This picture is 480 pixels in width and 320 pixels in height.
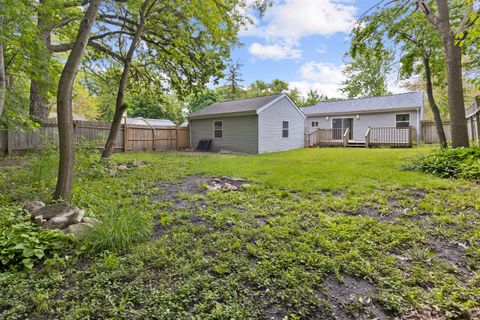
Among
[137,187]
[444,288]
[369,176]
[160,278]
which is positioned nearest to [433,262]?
[444,288]

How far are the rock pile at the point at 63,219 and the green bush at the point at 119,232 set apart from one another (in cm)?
16

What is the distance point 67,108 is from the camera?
367cm

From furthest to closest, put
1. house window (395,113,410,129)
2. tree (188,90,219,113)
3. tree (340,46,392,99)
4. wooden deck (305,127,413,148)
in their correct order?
1. tree (188,90,219,113)
2. tree (340,46,392,99)
3. house window (395,113,410,129)
4. wooden deck (305,127,413,148)

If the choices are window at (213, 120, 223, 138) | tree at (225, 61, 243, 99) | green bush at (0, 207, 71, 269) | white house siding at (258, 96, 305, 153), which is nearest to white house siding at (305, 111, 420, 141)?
white house siding at (258, 96, 305, 153)

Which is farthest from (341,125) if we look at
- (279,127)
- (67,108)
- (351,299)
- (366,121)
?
(351,299)

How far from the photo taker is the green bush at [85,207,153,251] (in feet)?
8.41

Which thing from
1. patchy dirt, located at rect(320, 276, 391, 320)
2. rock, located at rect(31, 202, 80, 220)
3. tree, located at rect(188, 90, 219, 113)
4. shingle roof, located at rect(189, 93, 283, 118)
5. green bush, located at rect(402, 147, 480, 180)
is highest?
tree, located at rect(188, 90, 219, 113)

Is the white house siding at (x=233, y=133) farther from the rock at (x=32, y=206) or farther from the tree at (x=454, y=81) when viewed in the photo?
the rock at (x=32, y=206)

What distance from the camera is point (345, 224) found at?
10.2 feet

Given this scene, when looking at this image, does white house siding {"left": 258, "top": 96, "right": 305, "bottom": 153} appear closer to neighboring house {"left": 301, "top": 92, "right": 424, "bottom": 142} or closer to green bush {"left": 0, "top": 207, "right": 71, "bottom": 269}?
neighboring house {"left": 301, "top": 92, "right": 424, "bottom": 142}

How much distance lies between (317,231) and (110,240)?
2.30 metres

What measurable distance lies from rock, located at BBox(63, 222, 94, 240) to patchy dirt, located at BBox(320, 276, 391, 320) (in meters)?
2.46

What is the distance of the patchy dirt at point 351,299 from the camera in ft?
5.54

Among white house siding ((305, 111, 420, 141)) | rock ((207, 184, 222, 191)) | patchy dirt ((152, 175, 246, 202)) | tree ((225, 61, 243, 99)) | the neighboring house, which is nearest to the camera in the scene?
patchy dirt ((152, 175, 246, 202))
